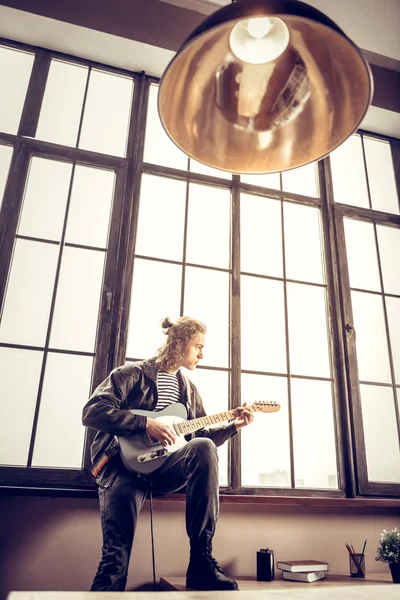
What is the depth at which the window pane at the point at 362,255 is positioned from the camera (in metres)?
3.50

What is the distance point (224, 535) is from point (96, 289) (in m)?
1.49

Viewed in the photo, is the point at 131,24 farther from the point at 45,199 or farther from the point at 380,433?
the point at 380,433

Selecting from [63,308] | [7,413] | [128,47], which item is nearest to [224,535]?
[7,413]

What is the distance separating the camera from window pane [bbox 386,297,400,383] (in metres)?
3.33

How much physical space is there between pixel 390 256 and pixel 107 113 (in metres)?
2.30

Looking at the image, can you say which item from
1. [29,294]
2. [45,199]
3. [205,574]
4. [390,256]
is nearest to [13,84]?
[45,199]

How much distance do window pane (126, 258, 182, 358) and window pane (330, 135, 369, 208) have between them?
1520 millimetres

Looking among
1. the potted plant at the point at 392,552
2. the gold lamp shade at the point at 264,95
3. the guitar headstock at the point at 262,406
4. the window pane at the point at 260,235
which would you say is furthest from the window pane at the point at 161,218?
the potted plant at the point at 392,552

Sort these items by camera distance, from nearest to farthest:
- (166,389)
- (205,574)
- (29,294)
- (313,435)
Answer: (205,574) < (166,389) < (29,294) < (313,435)

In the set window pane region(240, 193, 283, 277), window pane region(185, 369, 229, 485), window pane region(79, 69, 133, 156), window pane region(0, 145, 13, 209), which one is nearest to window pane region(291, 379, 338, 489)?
window pane region(185, 369, 229, 485)

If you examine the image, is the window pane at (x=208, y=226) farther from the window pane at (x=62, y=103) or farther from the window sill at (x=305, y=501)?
the window sill at (x=305, y=501)

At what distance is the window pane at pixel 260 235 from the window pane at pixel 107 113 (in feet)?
3.09

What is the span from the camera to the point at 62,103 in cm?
324

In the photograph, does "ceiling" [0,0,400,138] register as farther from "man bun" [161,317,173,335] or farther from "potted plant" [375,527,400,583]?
"potted plant" [375,527,400,583]
